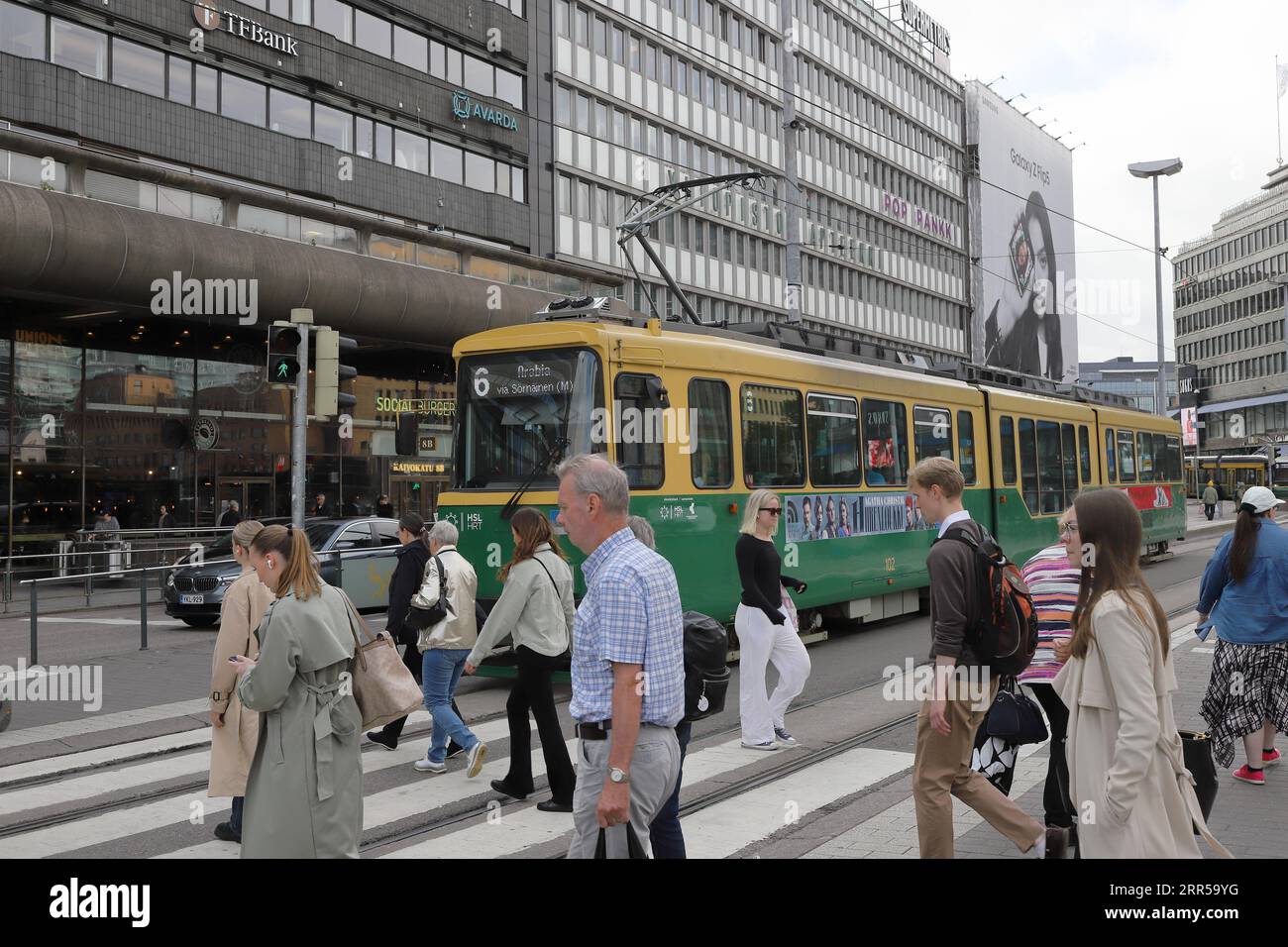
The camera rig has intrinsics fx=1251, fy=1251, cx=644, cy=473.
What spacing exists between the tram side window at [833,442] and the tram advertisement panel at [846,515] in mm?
208

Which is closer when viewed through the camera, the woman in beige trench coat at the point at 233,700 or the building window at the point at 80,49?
the woman in beige trench coat at the point at 233,700

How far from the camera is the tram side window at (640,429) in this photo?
436 inches

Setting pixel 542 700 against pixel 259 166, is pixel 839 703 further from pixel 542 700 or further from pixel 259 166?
pixel 259 166

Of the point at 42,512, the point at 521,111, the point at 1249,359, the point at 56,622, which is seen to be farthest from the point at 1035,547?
the point at 1249,359

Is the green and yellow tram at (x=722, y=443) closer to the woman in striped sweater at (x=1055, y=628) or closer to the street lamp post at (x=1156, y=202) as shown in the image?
the woman in striped sweater at (x=1055, y=628)

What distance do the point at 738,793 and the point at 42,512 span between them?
21.0 m

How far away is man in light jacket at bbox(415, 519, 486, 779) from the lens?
26.0 feet

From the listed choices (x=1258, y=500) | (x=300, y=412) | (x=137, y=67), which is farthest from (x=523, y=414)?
(x=137, y=67)

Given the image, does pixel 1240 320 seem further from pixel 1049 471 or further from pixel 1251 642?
pixel 1251 642

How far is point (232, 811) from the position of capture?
641 centimetres

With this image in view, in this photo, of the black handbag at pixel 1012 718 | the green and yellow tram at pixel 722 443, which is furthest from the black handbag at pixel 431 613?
the black handbag at pixel 1012 718

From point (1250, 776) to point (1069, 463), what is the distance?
45.3 ft

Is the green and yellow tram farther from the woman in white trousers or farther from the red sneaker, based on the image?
the red sneaker

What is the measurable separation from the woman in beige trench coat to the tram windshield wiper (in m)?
4.94
